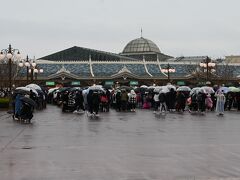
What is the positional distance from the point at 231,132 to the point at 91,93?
978 centimetres

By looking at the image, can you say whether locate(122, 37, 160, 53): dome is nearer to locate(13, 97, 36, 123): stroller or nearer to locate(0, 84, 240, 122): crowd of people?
locate(0, 84, 240, 122): crowd of people

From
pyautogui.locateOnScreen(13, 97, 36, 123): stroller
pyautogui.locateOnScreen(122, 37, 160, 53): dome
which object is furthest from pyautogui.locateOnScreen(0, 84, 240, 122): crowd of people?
pyautogui.locateOnScreen(122, 37, 160, 53): dome

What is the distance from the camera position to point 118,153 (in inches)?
485

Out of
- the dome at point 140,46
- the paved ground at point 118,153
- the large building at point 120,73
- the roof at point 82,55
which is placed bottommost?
the paved ground at point 118,153

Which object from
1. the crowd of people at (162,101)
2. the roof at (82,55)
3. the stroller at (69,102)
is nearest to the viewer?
the crowd of people at (162,101)

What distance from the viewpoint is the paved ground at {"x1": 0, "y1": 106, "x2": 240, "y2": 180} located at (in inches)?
380

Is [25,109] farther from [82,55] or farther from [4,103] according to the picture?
[82,55]

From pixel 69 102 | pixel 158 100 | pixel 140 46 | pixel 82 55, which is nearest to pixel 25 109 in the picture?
pixel 69 102

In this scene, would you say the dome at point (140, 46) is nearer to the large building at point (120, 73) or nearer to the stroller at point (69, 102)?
the large building at point (120, 73)

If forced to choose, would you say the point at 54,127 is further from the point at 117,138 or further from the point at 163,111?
the point at 163,111

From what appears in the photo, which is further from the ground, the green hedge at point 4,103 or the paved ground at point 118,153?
the paved ground at point 118,153

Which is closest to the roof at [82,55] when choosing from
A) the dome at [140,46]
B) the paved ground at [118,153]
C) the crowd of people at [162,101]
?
the dome at [140,46]

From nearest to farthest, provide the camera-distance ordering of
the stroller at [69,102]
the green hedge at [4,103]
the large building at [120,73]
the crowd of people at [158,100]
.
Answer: the crowd of people at [158,100] < the stroller at [69,102] < the green hedge at [4,103] < the large building at [120,73]

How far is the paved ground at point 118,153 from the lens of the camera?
9.65 m
